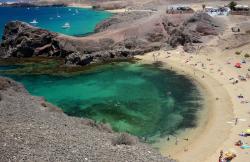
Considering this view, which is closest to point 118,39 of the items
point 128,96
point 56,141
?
point 128,96

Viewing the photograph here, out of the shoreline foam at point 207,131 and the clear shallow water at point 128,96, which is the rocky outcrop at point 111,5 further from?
the shoreline foam at point 207,131

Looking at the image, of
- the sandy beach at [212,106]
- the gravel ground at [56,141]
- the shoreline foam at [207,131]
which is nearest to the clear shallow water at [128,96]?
the shoreline foam at [207,131]

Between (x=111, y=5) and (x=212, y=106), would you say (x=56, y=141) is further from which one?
(x=111, y=5)

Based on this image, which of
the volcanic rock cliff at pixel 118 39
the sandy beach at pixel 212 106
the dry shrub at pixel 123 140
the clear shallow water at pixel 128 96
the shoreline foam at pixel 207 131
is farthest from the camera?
the volcanic rock cliff at pixel 118 39

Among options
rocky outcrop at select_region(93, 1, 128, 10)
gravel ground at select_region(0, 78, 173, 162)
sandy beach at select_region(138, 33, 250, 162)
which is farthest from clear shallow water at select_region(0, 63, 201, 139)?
rocky outcrop at select_region(93, 1, 128, 10)

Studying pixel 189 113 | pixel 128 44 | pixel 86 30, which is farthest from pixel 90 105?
pixel 86 30
